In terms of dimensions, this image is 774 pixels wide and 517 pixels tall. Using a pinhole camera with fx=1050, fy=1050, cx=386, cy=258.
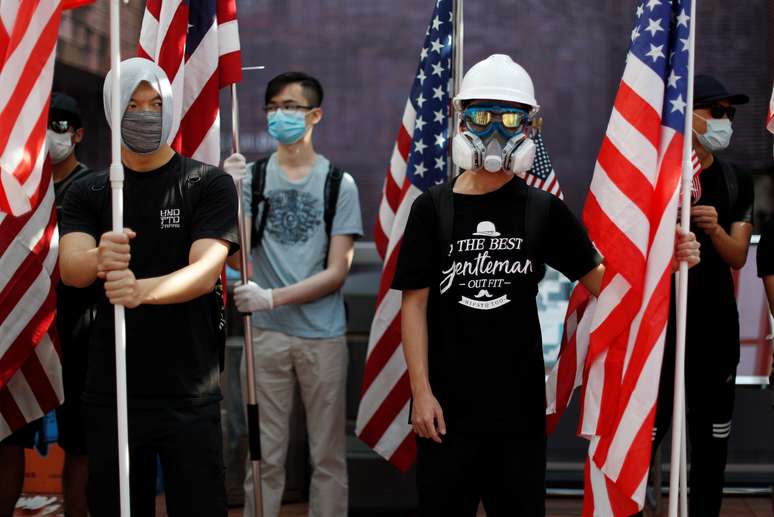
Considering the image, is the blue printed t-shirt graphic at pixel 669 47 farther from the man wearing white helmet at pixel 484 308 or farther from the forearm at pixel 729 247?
the forearm at pixel 729 247

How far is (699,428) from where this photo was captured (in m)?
4.91

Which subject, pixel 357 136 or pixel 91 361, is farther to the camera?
pixel 357 136

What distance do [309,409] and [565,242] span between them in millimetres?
2261

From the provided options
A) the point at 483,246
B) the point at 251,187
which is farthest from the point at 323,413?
the point at 483,246

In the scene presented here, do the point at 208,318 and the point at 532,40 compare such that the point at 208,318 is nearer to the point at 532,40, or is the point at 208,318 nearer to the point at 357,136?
the point at 357,136

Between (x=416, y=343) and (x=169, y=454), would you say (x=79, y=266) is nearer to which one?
(x=169, y=454)

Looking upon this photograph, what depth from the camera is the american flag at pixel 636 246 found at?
3.95m

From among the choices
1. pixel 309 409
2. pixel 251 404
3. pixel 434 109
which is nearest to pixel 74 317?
pixel 251 404

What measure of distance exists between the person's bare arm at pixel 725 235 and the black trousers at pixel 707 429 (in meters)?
0.53

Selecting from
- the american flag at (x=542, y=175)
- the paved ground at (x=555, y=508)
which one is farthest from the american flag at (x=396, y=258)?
the paved ground at (x=555, y=508)

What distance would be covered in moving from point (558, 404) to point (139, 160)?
2.03m

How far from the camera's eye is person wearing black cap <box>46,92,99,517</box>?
201 inches

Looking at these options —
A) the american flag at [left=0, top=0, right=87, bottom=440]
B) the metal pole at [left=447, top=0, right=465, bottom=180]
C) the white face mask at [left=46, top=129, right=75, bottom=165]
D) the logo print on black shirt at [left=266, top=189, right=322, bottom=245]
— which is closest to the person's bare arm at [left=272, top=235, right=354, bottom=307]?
the logo print on black shirt at [left=266, top=189, right=322, bottom=245]

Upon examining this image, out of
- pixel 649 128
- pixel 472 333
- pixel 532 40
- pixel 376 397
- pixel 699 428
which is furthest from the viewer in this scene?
pixel 532 40
